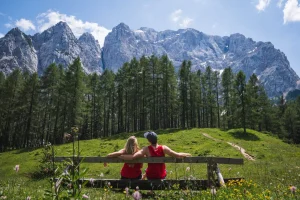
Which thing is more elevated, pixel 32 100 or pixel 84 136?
pixel 32 100

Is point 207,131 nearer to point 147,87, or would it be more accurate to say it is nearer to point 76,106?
point 147,87

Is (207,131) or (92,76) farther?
(92,76)

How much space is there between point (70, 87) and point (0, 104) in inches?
683

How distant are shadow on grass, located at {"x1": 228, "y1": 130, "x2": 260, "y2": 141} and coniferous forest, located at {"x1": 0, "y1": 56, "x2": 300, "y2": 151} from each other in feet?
7.56

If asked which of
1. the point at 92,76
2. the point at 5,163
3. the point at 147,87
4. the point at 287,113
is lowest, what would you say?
the point at 5,163

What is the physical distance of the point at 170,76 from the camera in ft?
204

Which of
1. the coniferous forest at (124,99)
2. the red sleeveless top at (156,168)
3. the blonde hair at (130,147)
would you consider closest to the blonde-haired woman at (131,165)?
the blonde hair at (130,147)

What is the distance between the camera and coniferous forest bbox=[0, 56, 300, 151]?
179 ft

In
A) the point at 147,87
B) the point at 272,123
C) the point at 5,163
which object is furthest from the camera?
the point at 272,123

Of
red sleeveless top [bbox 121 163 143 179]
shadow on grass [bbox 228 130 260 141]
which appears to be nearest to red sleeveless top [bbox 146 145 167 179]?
red sleeveless top [bbox 121 163 143 179]

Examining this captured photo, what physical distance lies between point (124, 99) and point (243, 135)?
32.8 m

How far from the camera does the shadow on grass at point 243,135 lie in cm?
4625

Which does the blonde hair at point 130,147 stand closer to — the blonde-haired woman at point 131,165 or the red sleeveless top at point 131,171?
the blonde-haired woman at point 131,165

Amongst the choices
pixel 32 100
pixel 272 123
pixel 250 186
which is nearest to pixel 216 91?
pixel 272 123
